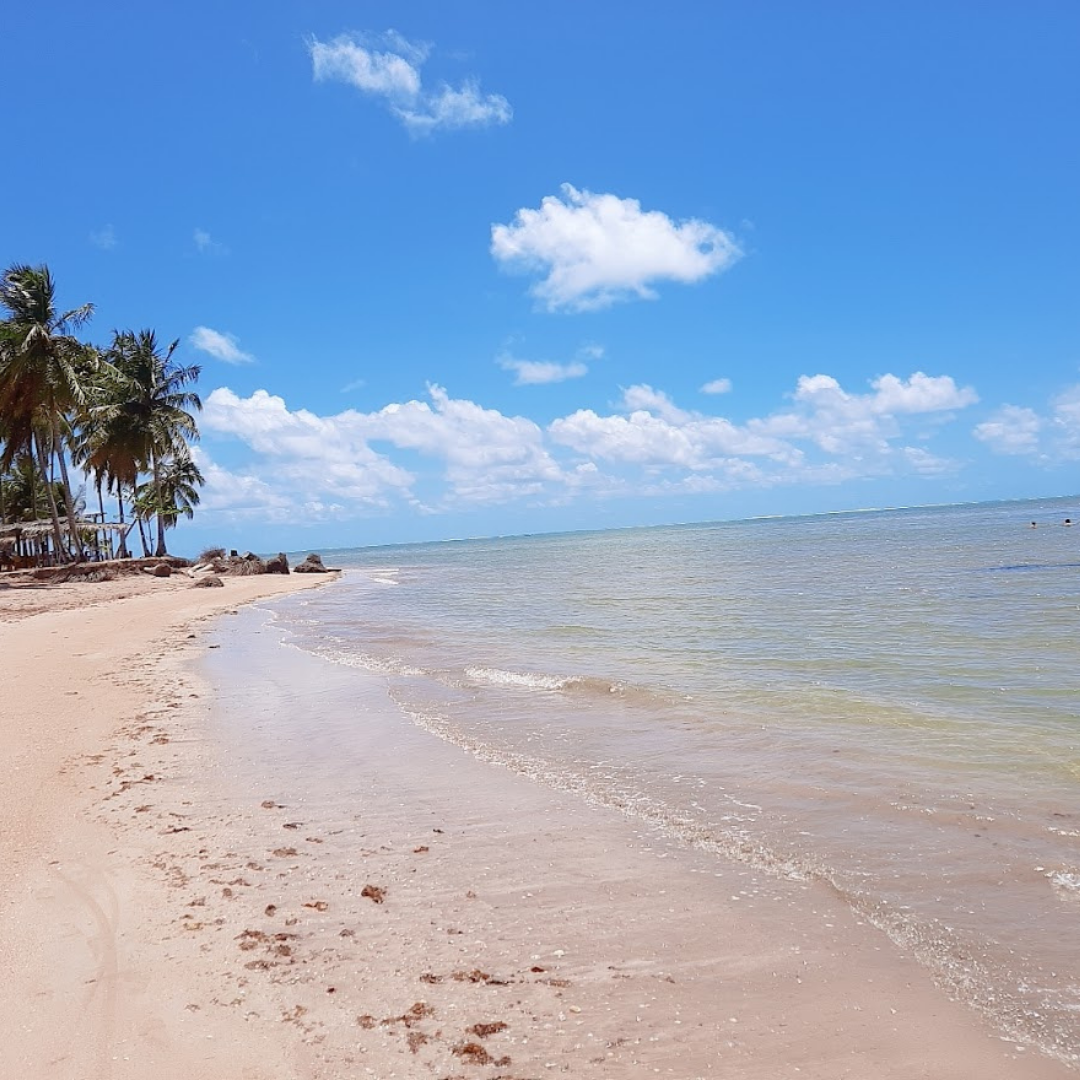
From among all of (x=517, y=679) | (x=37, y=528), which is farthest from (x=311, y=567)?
(x=517, y=679)

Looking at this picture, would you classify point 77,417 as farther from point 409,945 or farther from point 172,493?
A: point 409,945

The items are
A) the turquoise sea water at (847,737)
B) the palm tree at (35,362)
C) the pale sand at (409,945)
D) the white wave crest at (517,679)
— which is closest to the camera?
the pale sand at (409,945)

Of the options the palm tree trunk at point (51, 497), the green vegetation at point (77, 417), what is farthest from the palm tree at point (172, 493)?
the palm tree trunk at point (51, 497)

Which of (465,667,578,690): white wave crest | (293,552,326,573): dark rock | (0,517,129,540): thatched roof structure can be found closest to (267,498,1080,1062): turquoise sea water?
(465,667,578,690): white wave crest

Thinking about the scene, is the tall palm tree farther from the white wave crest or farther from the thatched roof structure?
the white wave crest

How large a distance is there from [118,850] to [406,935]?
7.86 ft

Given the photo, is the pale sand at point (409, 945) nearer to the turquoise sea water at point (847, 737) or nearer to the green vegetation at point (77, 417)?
the turquoise sea water at point (847, 737)

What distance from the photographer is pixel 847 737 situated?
735cm

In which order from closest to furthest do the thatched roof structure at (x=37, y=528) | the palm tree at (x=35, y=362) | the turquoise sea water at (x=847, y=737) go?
the turquoise sea water at (x=847, y=737) < the palm tree at (x=35, y=362) < the thatched roof structure at (x=37, y=528)

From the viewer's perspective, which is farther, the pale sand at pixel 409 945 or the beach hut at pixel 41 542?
the beach hut at pixel 41 542

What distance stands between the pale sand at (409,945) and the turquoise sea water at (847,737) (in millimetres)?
413

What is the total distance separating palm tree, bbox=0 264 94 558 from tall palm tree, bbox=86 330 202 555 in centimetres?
686

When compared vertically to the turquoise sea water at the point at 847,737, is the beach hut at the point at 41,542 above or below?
above

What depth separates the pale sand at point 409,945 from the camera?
284cm
